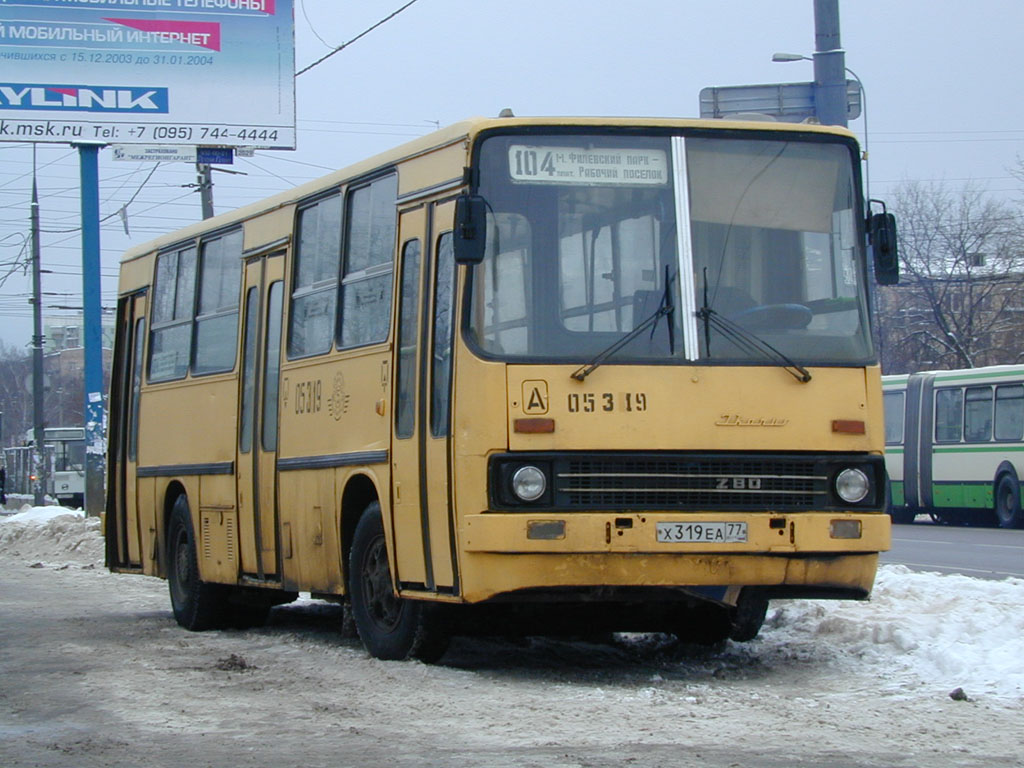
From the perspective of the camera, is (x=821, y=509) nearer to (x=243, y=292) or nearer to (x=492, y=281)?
(x=492, y=281)

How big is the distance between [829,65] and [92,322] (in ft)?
68.7

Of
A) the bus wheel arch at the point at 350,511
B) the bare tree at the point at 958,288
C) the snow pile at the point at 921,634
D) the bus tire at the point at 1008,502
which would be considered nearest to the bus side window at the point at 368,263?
the bus wheel arch at the point at 350,511

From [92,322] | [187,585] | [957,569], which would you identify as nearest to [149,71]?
[92,322]

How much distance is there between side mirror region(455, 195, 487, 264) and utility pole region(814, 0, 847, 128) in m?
6.65

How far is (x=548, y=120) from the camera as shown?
32.4ft

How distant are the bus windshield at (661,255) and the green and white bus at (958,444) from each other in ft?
73.6

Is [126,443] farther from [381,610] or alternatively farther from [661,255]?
[661,255]

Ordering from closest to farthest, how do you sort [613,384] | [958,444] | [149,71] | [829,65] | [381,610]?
[613,384]
[381,610]
[829,65]
[149,71]
[958,444]

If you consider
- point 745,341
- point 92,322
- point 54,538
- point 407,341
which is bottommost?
point 54,538

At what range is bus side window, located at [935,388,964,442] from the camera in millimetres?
33438

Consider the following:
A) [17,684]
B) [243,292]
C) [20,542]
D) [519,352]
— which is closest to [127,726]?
[17,684]

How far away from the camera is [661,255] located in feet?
32.0

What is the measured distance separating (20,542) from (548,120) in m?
22.5

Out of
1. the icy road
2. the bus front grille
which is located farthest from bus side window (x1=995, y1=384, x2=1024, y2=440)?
the bus front grille
